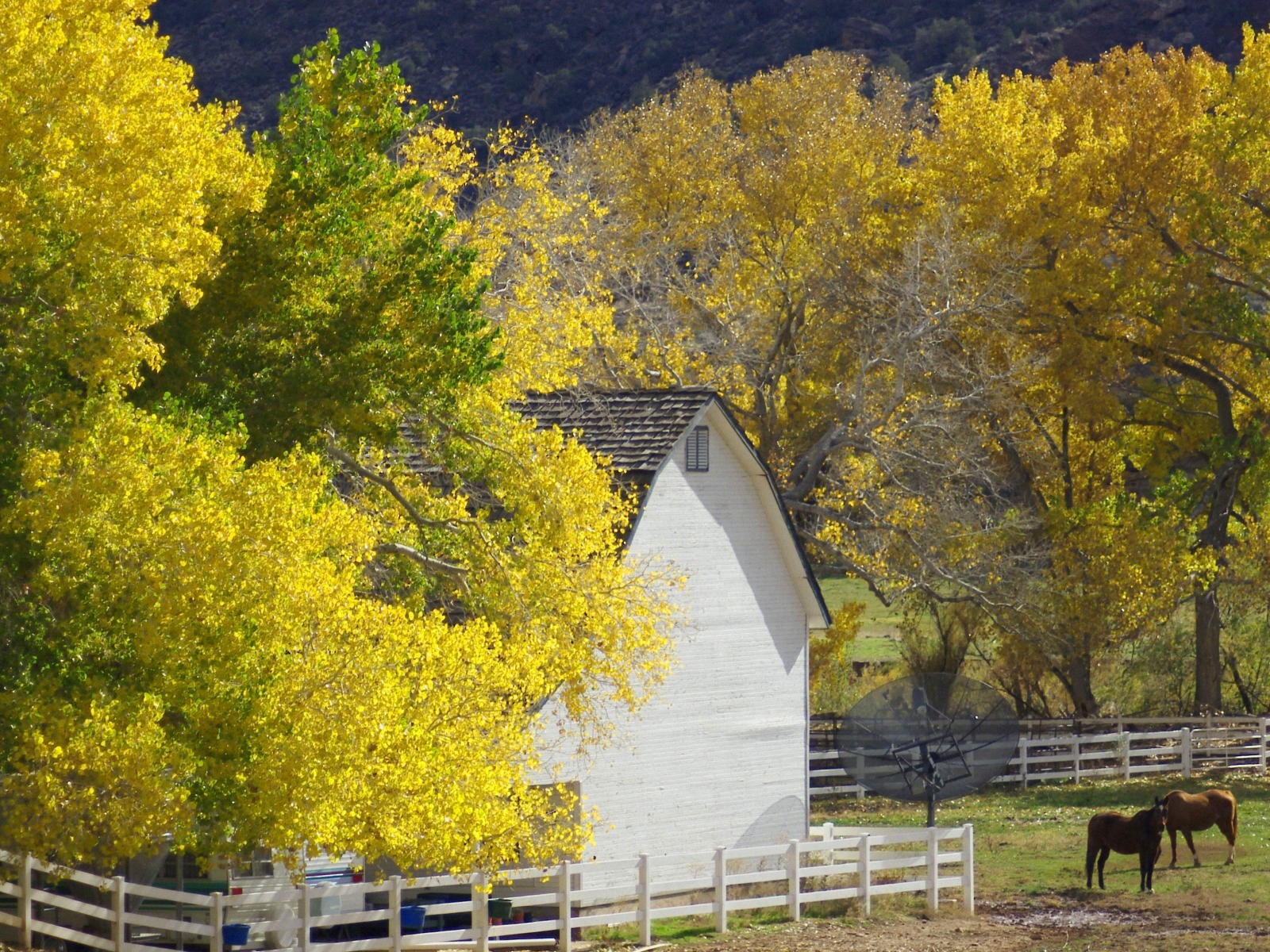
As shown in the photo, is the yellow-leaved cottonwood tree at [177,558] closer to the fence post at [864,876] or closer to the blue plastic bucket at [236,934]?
the blue plastic bucket at [236,934]

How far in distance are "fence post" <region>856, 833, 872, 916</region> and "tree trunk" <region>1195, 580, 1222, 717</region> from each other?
21.2 meters

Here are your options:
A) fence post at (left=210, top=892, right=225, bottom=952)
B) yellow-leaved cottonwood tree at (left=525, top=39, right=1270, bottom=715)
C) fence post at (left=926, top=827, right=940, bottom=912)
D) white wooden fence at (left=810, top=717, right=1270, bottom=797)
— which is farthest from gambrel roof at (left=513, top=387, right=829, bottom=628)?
white wooden fence at (left=810, top=717, right=1270, bottom=797)

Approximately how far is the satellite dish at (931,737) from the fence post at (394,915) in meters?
8.63

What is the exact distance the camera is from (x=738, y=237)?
48.2 metres

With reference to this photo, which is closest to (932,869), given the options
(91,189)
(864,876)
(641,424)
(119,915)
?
(864,876)

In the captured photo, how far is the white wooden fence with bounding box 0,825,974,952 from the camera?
18.2m

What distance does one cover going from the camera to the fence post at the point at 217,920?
1800 centimetres

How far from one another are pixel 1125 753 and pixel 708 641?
653 inches

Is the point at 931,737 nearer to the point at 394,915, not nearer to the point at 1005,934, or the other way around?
the point at 1005,934

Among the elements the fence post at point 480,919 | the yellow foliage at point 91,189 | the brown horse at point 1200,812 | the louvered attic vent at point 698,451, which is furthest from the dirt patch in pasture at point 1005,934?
the yellow foliage at point 91,189

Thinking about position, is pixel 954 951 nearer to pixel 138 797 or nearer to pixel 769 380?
pixel 138 797

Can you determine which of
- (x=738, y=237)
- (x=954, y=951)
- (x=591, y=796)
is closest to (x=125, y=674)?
(x=591, y=796)

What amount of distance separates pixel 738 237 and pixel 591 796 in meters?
28.0

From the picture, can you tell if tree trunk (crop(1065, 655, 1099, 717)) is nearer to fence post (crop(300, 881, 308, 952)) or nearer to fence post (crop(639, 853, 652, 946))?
fence post (crop(639, 853, 652, 946))
